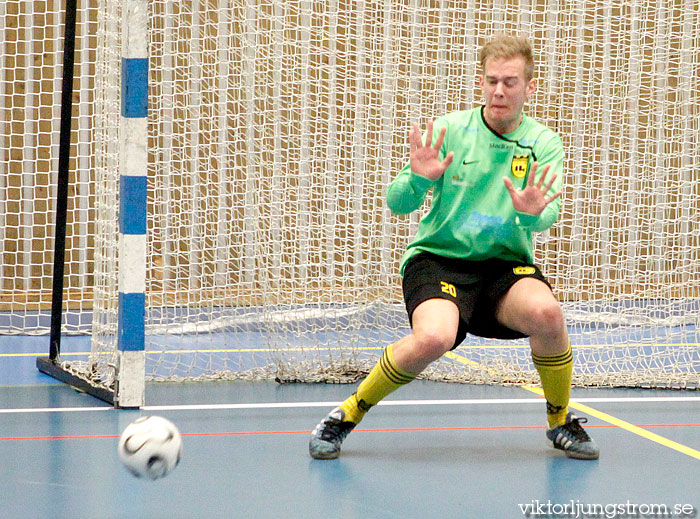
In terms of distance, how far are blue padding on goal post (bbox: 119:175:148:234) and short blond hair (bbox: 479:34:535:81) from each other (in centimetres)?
143

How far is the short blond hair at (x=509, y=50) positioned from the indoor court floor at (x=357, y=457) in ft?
4.13

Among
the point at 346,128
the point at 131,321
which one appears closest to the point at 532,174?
the point at 131,321

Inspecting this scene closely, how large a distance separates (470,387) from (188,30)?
229 cm

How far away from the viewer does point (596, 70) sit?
5227 millimetres

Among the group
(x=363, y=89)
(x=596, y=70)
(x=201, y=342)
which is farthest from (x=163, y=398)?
(x=596, y=70)

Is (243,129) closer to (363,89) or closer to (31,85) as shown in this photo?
A: (363,89)

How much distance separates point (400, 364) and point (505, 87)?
92 cm

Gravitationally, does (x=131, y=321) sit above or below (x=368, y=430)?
above

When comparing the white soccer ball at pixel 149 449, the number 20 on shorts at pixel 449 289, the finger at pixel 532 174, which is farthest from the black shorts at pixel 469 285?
the white soccer ball at pixel 149 449

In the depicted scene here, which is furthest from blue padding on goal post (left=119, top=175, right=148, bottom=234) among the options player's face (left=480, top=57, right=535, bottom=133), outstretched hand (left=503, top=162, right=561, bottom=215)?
outstretched hand (left=503, top=162, right=561, bottom=215)

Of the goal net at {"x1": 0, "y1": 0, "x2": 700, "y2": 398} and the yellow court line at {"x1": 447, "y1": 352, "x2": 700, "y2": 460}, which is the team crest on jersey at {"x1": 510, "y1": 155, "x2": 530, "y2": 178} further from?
the goal net at {"x1": 0, "y1": 0, "x2": 700, "y2": 398}

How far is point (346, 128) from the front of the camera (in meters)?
5.25

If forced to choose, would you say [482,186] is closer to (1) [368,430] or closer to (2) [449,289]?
(2) [449,289]

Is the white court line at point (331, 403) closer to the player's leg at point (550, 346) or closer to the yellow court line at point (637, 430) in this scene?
the yellow court line at point (637, 430)
